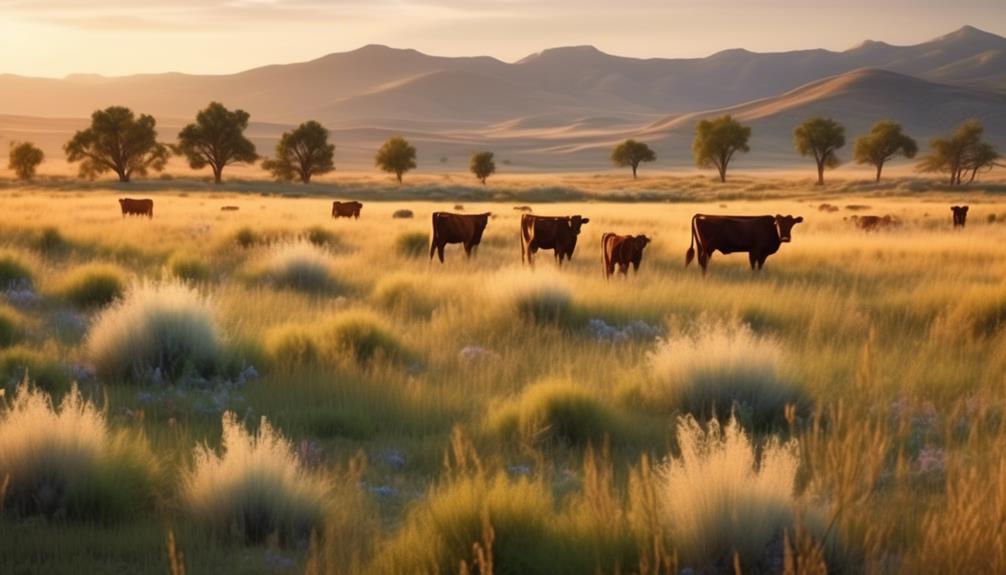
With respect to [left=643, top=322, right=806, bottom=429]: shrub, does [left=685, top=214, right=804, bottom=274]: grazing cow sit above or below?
above

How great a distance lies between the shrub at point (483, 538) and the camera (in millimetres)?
4117

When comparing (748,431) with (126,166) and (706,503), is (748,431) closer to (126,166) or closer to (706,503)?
(706,503)

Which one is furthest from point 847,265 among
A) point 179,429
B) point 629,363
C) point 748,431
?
point 179,429

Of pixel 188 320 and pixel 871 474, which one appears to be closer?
pixel 871 474

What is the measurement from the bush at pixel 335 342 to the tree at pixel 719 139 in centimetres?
8470

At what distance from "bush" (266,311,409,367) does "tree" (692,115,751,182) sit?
84705 millimetres

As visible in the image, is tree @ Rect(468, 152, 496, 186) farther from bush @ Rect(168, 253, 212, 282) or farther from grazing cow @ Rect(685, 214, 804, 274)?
bush @ Rect(168, 253, 212, 282)

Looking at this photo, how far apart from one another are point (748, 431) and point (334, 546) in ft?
11.5

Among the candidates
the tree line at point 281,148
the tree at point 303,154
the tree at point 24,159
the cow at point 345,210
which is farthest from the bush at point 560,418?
the tree at point 24,159

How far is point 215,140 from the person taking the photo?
242ft

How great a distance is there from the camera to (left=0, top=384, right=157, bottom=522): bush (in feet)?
16.7

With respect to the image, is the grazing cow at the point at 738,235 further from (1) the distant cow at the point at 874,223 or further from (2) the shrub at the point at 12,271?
(1) the distant cow at the point at 874,223

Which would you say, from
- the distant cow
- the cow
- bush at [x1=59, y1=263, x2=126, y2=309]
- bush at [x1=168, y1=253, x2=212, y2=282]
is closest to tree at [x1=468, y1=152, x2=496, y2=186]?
the cow

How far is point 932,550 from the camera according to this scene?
4.13 meters
